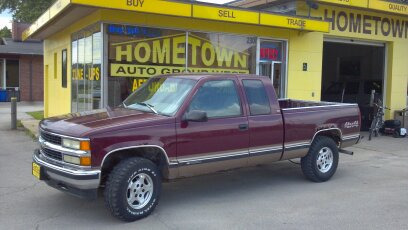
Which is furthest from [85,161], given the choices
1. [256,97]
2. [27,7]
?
[27,7]

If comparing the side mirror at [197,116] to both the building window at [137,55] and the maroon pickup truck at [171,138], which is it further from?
the building window at [137,55]

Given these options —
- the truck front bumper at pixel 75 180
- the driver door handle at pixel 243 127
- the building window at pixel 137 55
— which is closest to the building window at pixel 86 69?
the building window at pixel 137 55

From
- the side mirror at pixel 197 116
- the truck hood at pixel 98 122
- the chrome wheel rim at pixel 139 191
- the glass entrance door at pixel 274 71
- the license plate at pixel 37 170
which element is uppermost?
the glass entrance door at pixel 274 71

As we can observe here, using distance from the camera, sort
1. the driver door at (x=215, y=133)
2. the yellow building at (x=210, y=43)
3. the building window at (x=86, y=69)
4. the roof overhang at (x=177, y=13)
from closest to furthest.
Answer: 1. the driver door at (x=215, y=133)
2. the roof overhang at (x=177, y=13)
3. the yellow building at (x=210, y=43)
4. the building window at (x=86, y=69)

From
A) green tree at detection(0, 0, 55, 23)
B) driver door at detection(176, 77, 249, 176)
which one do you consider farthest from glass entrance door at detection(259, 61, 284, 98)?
green tree at detection(0, 0, 55, 23)

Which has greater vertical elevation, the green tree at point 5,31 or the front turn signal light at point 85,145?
the green tree at point 5,31

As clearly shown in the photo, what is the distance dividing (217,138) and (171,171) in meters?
0.83

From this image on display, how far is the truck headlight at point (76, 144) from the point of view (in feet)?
17.6

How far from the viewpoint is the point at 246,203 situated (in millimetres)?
6598

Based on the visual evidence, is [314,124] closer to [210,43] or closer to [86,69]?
[210,43]

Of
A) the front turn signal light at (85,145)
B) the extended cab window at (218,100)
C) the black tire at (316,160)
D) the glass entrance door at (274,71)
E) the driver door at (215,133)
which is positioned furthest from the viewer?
the glass entrance door at (274,71)

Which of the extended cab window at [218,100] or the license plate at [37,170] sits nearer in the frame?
the license plate at [37,170]

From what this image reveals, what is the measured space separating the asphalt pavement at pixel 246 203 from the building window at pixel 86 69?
8.73ft

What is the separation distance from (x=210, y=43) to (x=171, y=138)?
6660 millimetres
